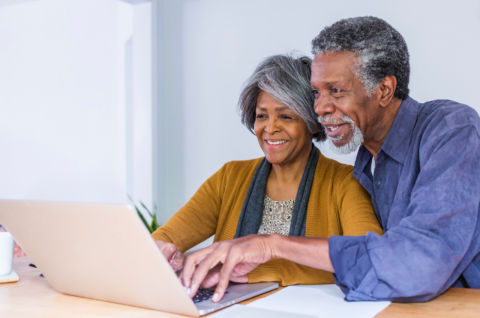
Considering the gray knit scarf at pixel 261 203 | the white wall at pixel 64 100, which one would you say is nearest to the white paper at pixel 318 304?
the gray knit scarf at pixel 261 203

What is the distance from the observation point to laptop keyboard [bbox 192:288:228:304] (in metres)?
1.05

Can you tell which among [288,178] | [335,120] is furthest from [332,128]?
[288,178]

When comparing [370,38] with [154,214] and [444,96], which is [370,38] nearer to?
[444,96]

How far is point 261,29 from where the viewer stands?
346cm

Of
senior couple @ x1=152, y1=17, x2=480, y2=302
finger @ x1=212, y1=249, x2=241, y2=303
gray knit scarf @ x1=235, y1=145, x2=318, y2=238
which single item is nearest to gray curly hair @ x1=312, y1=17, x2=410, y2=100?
senior couple @ x1=152, y1=17, x2=480, y2=302

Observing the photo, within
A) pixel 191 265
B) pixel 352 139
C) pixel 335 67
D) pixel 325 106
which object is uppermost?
pixel 335 67

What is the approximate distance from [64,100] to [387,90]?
3.88 metres

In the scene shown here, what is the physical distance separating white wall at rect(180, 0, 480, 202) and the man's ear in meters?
1.47

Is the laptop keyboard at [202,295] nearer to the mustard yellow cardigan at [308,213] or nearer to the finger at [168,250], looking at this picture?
the mustard yellow cardigan at [308,213]

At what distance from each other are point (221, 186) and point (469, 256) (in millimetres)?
977

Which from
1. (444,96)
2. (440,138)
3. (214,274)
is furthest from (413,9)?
(214,274)

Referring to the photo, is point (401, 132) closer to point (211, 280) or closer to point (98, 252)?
point (211, 280)

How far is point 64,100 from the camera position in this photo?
4605 millimetres

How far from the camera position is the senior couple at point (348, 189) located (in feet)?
3.28
